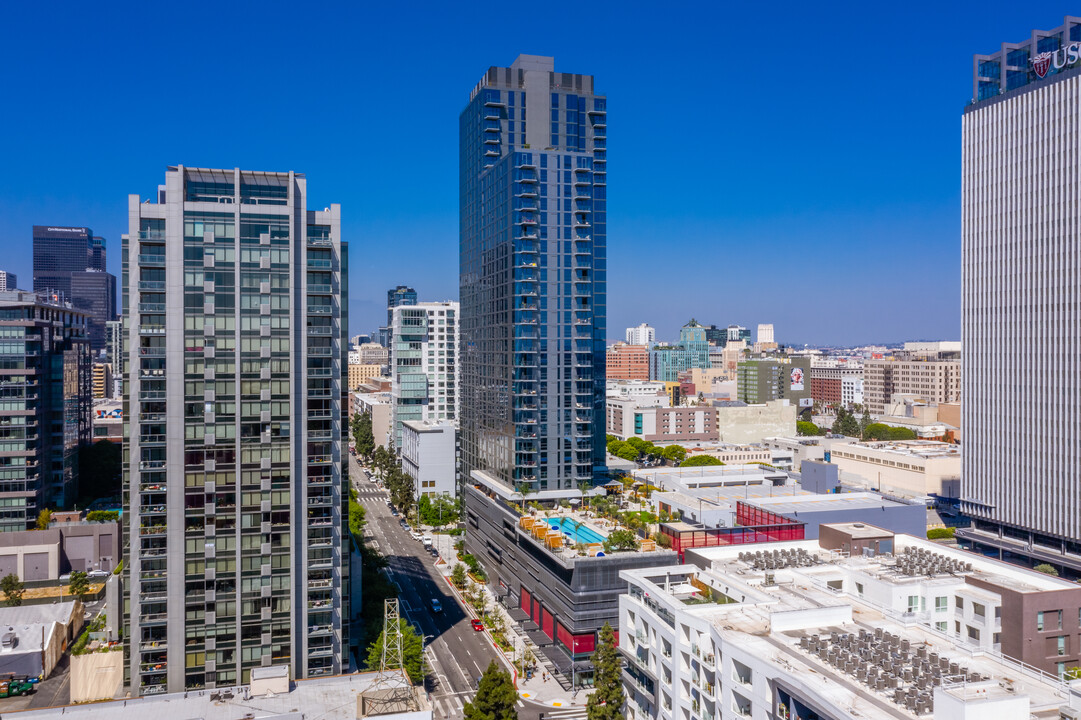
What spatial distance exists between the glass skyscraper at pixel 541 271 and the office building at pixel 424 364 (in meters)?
65.3

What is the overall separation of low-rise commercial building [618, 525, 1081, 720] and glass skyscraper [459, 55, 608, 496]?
41.2 meters

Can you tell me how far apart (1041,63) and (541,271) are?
66.1m

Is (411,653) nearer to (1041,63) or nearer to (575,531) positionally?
(575,531)

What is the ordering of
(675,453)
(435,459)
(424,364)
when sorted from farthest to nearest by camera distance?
1. (424,364)
2. (675,453)
3. (435,459)

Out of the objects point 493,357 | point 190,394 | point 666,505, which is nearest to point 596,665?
point 190,394

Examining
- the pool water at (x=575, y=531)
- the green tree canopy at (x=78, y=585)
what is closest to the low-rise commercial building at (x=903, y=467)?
the pool water at (x=575, y=531)

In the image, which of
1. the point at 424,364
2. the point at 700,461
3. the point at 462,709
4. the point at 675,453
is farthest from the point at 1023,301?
the point at 424,364

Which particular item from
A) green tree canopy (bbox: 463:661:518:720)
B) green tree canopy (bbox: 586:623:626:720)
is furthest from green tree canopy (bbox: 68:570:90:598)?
green tree canopy (bbox: 586:623:626:720)

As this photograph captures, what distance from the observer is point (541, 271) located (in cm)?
10038

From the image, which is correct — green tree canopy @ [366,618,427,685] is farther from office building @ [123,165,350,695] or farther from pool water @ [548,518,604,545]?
pool water @ [548,518,604,545]

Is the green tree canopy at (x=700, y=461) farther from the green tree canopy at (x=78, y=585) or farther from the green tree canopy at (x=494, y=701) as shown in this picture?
the green tree canopy at (x=494, y=701)

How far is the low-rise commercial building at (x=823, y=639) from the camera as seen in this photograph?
113 ft

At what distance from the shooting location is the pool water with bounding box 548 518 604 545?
79.1 m

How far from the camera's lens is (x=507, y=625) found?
86000mm
